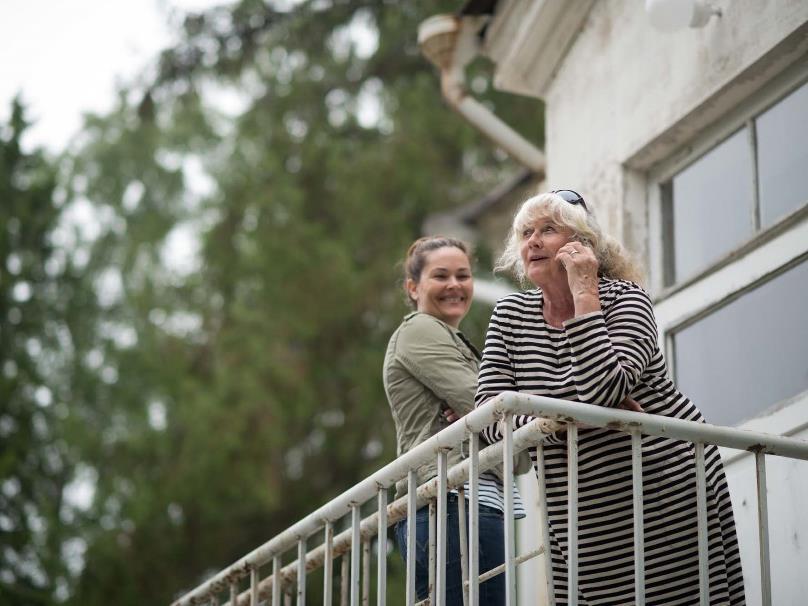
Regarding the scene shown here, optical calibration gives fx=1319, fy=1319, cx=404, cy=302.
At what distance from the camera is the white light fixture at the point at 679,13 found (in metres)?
5.18

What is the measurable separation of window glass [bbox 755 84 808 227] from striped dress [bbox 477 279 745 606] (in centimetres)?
143

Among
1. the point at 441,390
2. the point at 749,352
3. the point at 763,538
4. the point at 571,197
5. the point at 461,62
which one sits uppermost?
the point at 461,62

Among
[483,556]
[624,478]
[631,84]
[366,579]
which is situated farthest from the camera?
[631,84]

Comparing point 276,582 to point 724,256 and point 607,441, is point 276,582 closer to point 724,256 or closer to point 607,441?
point 607,441

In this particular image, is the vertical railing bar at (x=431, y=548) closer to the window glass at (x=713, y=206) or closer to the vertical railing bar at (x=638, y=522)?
the vertical railing bar at (x=638, y=522)

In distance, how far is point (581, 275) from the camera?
360 cm

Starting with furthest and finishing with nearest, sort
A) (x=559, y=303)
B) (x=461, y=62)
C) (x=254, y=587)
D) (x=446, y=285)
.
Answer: (x=461, y=62) → (x=254, y=587) → (x=446, y=285) → (x=559, y=303)

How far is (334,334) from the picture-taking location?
16.4m

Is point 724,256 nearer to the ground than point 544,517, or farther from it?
farther from it

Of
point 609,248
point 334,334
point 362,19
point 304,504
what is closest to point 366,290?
point 334,334

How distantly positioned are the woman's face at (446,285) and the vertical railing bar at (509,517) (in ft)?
3.83

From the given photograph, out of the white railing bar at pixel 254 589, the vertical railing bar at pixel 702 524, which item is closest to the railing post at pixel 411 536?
the vertical railing bar at pixel 702 524

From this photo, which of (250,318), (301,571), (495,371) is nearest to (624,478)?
(495,371)

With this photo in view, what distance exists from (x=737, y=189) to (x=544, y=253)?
1.76m
